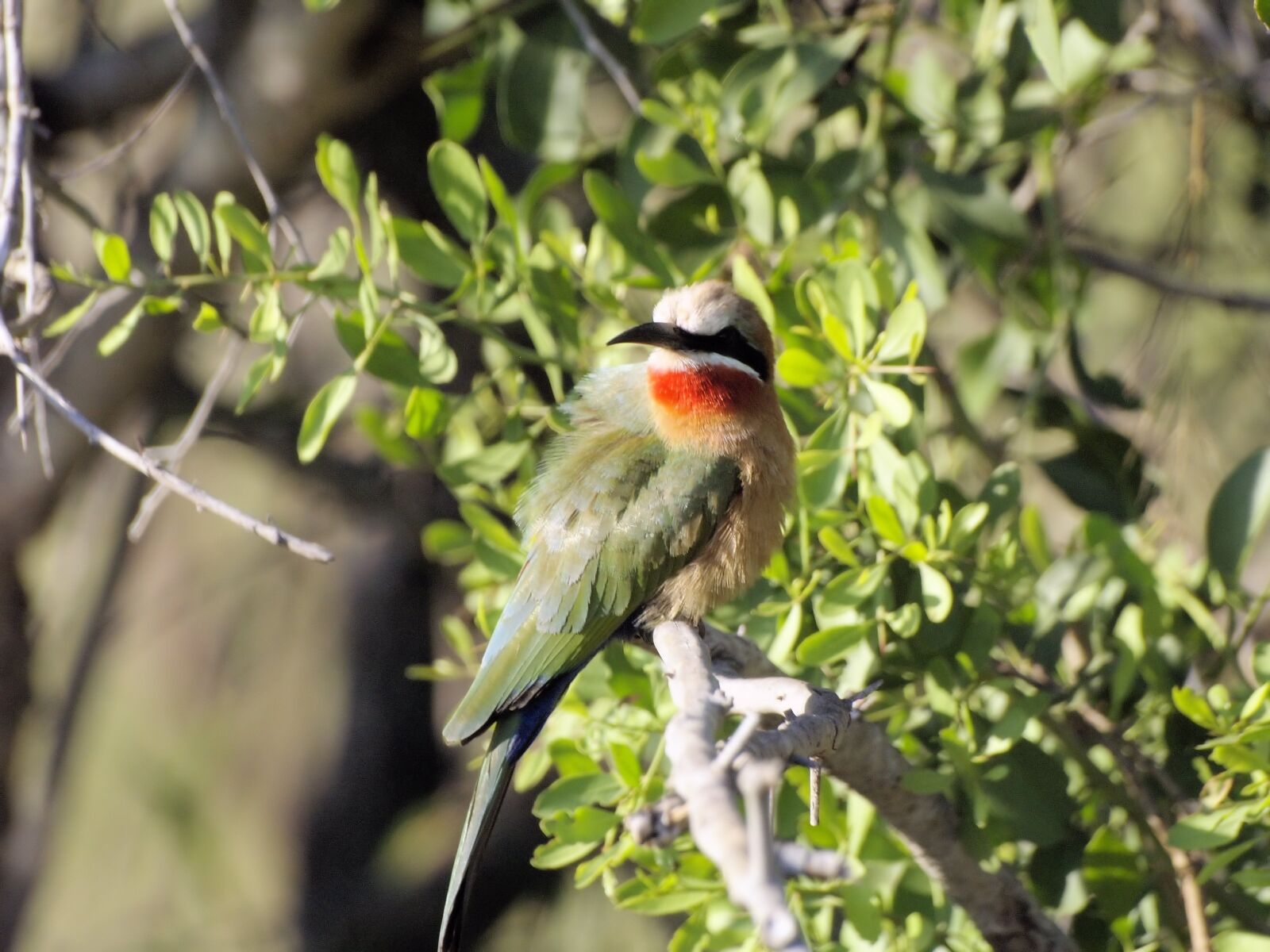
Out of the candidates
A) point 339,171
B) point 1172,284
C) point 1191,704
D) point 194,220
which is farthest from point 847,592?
point 1172,284

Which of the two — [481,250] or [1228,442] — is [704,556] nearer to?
[481,250]

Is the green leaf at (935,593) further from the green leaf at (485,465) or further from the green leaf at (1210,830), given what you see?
the green leaf at (485,465)

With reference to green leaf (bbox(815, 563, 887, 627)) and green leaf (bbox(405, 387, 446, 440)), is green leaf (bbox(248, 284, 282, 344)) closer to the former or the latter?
green leaf (bbox(405, 387, 446, 440))

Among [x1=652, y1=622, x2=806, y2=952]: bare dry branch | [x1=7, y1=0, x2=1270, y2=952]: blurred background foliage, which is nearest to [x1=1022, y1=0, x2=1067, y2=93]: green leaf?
[x1=7, y1=0, x2=1270, y2=952]: blurred background foliage

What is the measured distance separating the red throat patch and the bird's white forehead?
6 cm

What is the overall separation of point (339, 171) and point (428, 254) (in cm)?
15

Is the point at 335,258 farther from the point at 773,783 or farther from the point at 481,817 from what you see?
the point at 773,783

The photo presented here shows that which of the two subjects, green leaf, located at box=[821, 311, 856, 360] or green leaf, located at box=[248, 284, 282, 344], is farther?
green leaf, located at box=[248, 284, 282, 344]

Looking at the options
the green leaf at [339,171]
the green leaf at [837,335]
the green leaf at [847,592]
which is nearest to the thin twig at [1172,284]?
the green leaf at [837,335]

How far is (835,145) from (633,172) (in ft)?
1.02

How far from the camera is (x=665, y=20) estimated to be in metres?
1.78

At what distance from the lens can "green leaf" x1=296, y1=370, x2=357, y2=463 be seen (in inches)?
67.5

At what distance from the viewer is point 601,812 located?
1.65 metres

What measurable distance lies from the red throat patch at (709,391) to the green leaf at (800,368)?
14.2 inches
